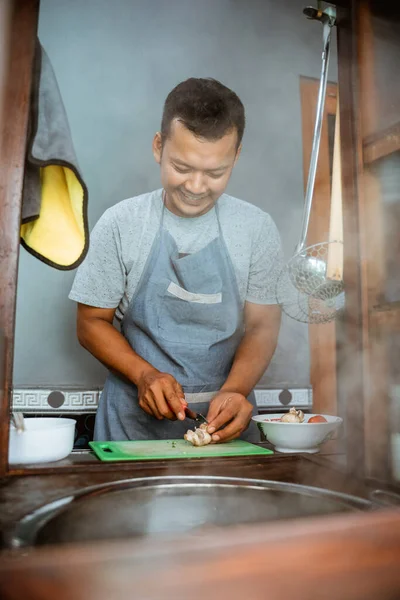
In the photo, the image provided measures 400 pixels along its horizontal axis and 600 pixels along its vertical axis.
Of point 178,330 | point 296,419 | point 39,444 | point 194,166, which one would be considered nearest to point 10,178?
point 39,444

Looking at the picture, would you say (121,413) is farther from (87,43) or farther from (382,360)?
(87,43)

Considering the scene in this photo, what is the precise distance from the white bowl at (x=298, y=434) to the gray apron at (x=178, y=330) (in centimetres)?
59

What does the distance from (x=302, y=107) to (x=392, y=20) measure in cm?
156

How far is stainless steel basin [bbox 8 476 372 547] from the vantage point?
80 centimetres

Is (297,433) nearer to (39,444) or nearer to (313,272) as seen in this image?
(39,444)

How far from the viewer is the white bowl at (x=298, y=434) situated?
1209 mm

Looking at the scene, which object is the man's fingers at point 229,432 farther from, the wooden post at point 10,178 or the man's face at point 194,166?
the man's face at point 194,166

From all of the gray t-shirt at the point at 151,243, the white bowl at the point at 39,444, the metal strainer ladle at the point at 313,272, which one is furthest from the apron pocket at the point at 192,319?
the white bowl at the point at 39,444

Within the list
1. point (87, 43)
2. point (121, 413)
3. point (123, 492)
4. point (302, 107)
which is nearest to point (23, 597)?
point (123, 492)

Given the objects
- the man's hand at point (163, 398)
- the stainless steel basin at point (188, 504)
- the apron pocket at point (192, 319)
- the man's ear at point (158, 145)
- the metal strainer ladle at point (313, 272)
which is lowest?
the stainless steel basin at point (188, 504)

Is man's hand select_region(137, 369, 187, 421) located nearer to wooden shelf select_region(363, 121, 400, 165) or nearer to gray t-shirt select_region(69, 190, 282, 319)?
gray t-shirt select_region(69, 190, 282, 319)

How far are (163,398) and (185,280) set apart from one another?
0.65 m

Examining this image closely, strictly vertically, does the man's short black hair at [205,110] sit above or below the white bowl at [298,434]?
above

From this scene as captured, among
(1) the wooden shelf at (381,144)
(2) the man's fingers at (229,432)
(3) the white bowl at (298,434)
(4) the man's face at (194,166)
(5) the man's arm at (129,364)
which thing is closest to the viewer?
(1) the wooden shelf at (381,144)
